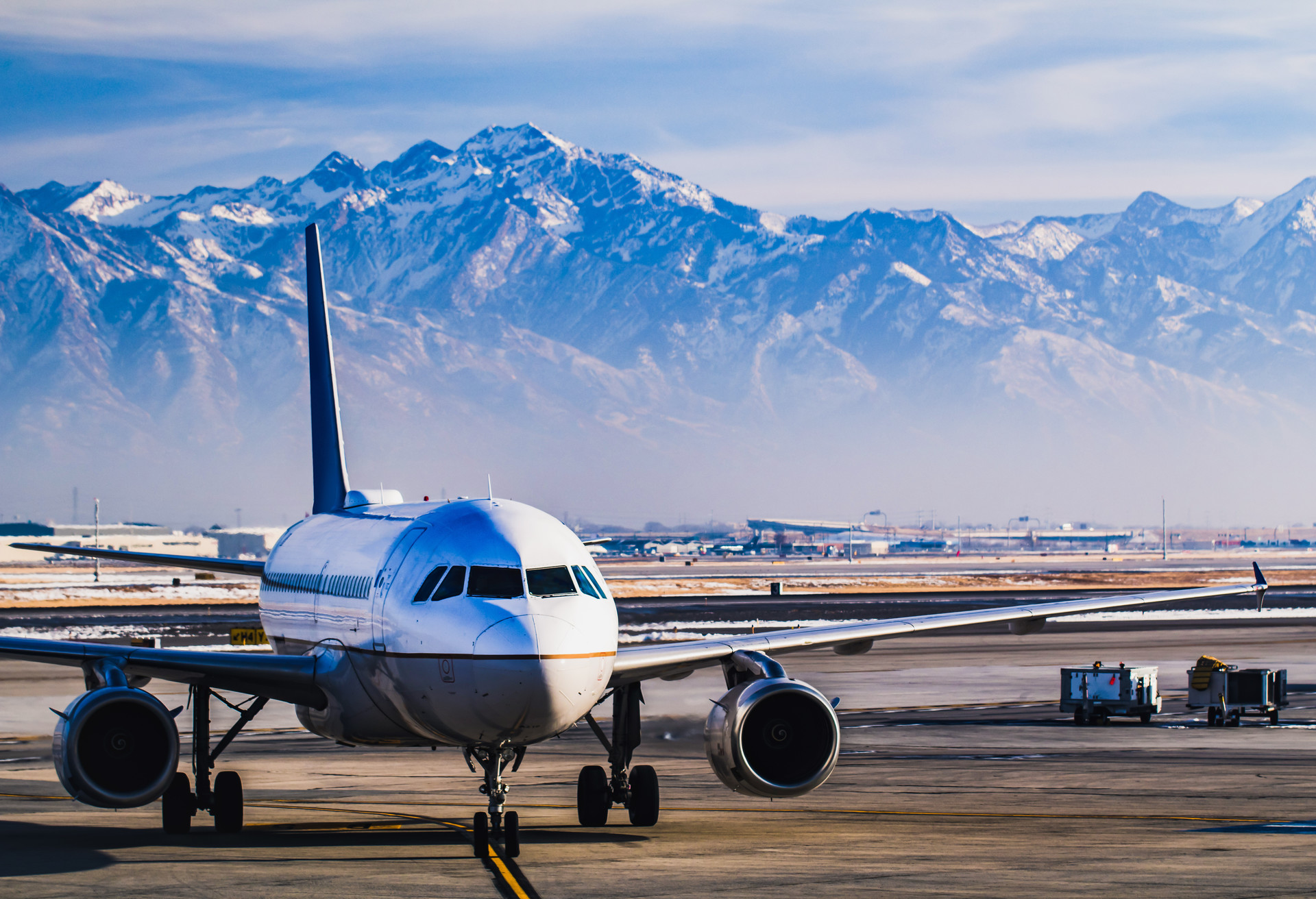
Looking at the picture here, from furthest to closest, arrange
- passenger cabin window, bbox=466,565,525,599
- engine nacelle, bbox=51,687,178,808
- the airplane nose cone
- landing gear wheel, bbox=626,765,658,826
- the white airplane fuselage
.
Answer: landing gear wheel, bbox=626,765,658,826 → engine nacelle, bbox=51,687,178,808 → passenger cabin window, bbox=466,565,525,599 → the white airplane fuselage → the airplane nose cone

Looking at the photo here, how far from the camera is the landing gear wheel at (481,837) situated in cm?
2000

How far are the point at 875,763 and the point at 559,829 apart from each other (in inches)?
407

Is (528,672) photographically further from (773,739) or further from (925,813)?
(925,813)

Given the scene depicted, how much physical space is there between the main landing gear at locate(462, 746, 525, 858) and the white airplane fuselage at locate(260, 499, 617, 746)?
49cm

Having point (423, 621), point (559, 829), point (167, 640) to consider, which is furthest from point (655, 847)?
point (167, 640)

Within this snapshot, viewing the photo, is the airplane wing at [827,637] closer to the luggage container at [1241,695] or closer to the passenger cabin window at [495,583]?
the passenger cabin window at [495,583]

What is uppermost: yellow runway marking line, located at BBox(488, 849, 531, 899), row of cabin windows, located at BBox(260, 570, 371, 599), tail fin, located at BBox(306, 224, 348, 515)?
tail fin, located at BBox(306, 224, 348, 515)

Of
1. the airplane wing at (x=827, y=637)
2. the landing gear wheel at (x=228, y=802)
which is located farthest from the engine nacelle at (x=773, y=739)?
the landing gear wheel at (x=228, y=802)

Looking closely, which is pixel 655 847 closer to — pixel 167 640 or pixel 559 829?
pixel 559 829

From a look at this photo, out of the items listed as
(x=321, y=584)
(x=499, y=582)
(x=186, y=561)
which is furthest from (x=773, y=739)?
(x=186, y=561)

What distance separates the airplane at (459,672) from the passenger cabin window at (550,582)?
3 cm

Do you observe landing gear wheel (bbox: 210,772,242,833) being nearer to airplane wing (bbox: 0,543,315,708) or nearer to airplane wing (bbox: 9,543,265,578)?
airplane wing (bbox: 0,543,315,708)

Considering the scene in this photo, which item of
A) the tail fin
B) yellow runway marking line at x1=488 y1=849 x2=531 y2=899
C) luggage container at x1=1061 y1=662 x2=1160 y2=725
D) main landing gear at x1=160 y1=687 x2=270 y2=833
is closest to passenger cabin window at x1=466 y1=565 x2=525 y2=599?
yellow runway marking line at x1=488 y1=849 x2=531 y2=899

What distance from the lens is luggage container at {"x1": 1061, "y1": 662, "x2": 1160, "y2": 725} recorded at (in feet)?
130
